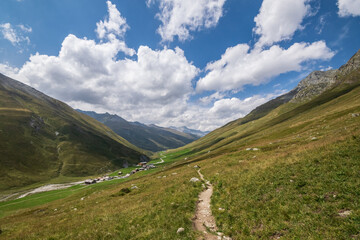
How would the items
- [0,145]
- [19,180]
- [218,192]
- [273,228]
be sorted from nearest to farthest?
[273,228] < [218,192] < [19,180] < [0,145]

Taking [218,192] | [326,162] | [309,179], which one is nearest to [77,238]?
[218,192]

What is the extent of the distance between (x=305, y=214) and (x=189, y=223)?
796 cm

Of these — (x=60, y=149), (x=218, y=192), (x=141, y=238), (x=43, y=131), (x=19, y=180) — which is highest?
(x=43, y=131)

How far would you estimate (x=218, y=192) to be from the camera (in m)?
17.8

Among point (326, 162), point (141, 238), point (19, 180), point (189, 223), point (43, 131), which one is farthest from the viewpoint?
point (43, 131)

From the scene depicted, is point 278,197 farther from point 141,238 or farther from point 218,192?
point 141,238

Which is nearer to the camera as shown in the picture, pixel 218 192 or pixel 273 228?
pixel 273 228

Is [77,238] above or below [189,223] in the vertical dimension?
above

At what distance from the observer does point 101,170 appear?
525 feet

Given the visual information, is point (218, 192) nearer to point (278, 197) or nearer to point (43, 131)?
point (278, 197)

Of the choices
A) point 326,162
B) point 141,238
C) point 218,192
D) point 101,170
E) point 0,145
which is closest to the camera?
point 141,238

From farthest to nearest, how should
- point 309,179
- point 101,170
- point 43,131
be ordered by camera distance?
1. point 43,131
2. point 101,170
3. point 309,179

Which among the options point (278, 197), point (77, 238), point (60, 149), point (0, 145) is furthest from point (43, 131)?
point (278, 197)

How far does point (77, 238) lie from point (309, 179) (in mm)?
20659
